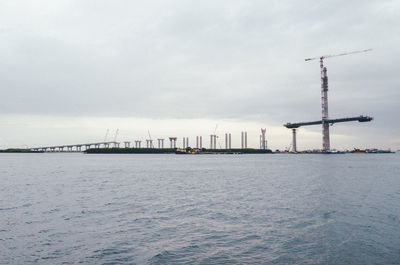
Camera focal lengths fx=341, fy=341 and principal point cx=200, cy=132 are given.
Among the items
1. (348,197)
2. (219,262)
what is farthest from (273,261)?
(348,197)

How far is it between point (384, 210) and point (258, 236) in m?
12.5

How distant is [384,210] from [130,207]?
1847cm

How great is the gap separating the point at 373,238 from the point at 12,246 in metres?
17.1

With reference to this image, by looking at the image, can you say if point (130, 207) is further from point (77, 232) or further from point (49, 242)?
point (49, 242)

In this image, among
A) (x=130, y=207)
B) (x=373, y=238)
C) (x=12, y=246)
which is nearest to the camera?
(x=12, y=246)

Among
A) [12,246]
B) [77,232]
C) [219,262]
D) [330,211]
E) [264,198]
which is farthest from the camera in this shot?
[264,198]

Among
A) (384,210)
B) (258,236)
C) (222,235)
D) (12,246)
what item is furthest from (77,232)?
(384,210)

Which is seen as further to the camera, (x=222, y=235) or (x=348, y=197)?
(x=348, y=197)

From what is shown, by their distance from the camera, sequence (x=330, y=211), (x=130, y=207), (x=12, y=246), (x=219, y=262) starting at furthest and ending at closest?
1. (x=130, y=207)
2. (x=330, y=211)
3. (x=12, y=246)
4. (x=219, y=262)

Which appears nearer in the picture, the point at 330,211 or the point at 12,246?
the point at 12,246

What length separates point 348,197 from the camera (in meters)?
31.0

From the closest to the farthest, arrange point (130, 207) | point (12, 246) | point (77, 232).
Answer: point (12, 246) → point (77, 232) → point (130, 207)

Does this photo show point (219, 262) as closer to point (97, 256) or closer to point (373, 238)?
point (97, 256)

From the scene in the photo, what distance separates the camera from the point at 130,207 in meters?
25.8
